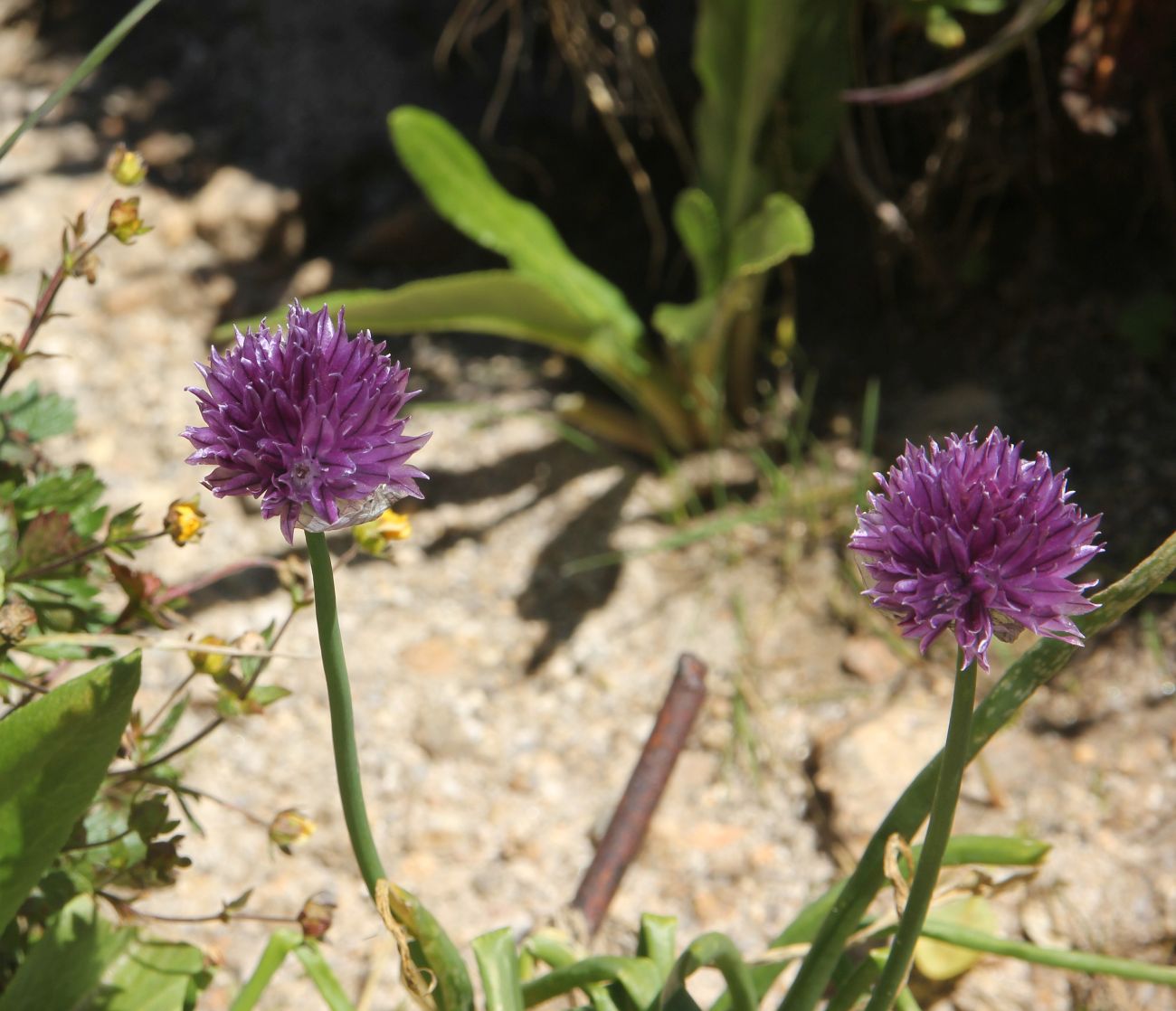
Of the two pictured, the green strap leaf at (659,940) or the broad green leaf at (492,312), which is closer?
the green strap leaf at (659,940)

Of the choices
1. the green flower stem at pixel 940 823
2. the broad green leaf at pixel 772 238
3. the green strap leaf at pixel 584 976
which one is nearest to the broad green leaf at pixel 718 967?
the green strap leaf at pixel 584 976

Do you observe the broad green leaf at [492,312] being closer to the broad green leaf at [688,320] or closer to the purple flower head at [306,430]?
the broad green leaf at [688,320]

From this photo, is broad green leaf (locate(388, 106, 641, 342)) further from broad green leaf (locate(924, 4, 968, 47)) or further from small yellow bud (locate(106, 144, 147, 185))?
small yellow bud (locate(106, 144, 147, 185))

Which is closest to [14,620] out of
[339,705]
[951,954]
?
[339,705]

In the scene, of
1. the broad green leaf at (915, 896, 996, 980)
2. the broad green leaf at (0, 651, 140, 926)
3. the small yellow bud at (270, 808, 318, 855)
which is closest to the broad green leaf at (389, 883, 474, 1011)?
the small yellow bud at (270, 808, 318, 855)

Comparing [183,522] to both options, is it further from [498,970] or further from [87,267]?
[498,970]
